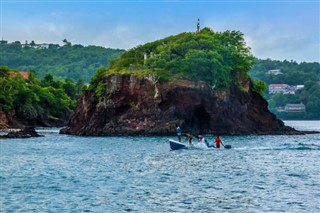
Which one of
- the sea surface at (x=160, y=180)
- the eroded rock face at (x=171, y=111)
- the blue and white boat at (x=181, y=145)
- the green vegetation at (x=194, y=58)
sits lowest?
the sea surface at (x=160, y=180)

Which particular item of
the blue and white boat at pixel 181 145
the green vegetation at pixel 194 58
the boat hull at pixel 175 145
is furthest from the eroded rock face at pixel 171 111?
the boat hull at pixel 175 145

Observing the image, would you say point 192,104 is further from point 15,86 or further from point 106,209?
point 106,209

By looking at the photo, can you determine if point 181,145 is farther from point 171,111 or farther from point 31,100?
point 31,100

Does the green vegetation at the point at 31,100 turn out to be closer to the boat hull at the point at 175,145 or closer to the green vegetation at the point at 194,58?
the green vegetation at the point at 194,58

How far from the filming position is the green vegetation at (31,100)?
149 m

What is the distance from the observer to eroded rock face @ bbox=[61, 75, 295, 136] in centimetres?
10988

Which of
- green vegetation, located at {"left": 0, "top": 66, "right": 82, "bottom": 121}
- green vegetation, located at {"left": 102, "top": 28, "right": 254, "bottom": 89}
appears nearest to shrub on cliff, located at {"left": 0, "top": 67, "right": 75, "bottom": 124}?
green vegetation, located at {"left": 0, "top": 66, "right": 82, "bottom": 121}

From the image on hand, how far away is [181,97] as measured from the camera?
110500 millimetres

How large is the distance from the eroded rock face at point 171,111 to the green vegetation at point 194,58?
8.49 ft

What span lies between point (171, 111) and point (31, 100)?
60.9 metres

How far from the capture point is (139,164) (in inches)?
2302

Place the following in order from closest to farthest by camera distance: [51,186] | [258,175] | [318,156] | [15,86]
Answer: [51,186] < [258,175] < [318,156] < [15,86]

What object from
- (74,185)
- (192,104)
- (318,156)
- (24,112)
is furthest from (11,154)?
(24,112)

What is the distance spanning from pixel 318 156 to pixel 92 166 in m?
24.3
